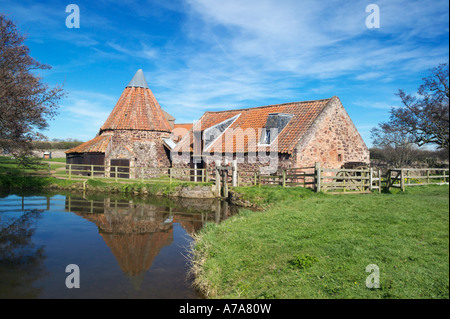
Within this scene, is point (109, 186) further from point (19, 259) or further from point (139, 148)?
point (19, 259)

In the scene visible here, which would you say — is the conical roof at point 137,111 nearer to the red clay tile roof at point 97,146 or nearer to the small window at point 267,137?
the red clay tile roof at point 97,146

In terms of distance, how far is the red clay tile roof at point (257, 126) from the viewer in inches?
848

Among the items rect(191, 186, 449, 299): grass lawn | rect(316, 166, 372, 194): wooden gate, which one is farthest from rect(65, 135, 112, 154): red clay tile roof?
rect(191, 186, 449, 299): grass lawn

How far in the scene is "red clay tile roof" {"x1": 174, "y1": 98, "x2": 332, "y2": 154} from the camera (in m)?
21.5

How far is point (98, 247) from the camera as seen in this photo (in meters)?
9.70

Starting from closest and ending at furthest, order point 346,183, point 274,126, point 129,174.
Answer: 1. point 346,183
2. point 274,126
3. point 129,174

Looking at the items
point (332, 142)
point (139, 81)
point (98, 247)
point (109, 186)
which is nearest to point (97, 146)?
point (109, 186)

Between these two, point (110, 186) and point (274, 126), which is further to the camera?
point (274, 126)

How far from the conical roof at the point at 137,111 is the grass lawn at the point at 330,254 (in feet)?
73.0

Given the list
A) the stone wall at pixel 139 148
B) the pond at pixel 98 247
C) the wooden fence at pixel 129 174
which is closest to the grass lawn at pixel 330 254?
the pond at pixel 98 247

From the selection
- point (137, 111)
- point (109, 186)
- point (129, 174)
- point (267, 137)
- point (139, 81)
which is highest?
point (139, 81)

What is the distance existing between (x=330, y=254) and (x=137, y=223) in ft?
29.3
